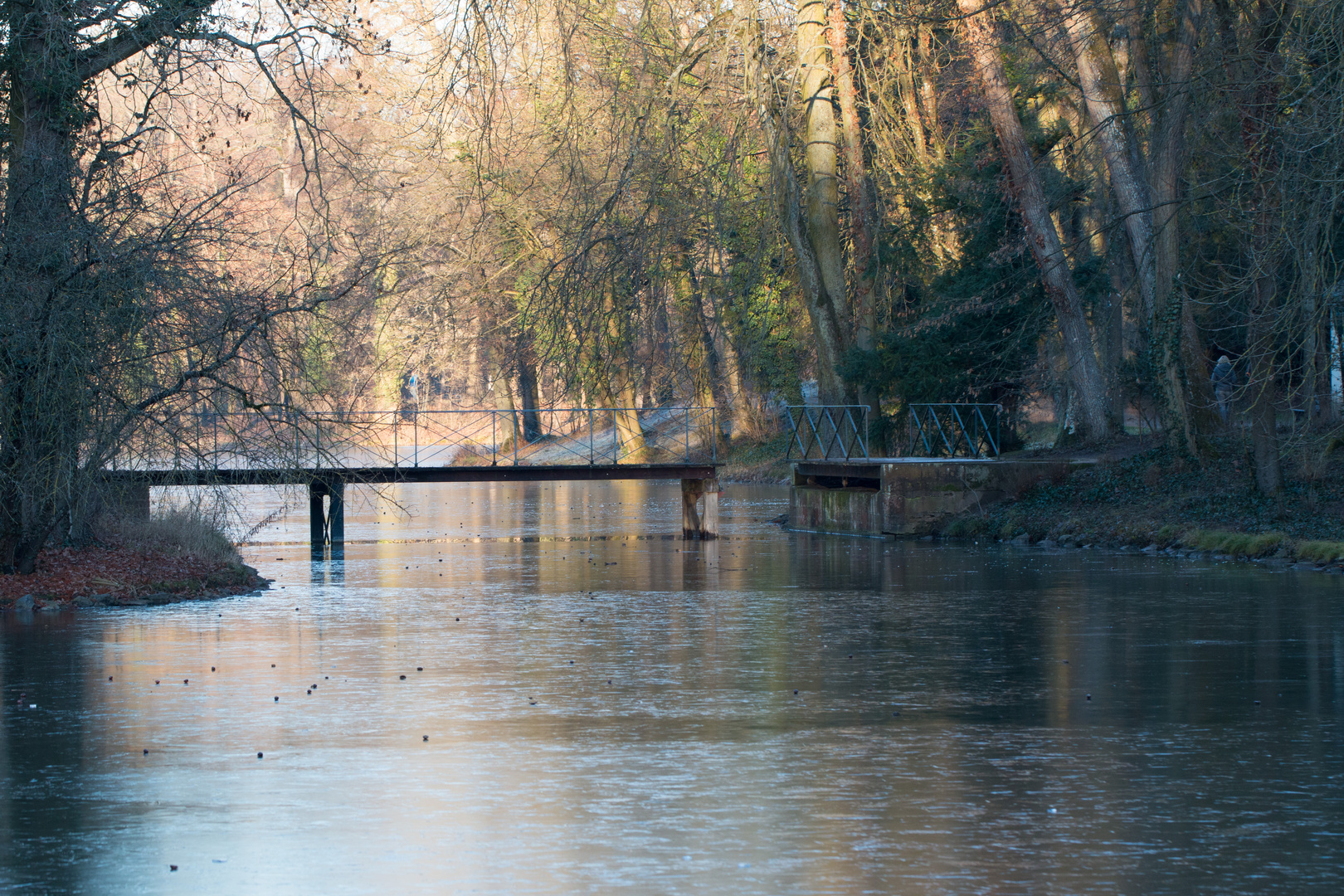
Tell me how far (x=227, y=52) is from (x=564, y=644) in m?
8.56

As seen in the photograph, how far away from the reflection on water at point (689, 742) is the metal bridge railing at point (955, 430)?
38.5ft

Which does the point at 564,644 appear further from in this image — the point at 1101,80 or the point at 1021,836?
the point at 1101,80

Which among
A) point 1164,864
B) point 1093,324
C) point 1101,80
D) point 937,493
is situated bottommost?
point 1164,864

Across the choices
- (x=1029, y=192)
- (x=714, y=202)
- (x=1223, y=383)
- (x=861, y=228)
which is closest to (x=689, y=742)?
(x=714, y=202)

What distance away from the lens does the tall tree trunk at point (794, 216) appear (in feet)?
62.2

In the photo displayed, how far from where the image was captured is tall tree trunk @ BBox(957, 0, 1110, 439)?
89.6 ft

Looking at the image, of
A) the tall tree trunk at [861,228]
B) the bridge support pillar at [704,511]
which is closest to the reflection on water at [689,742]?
the bridge support pillar at [704,511]

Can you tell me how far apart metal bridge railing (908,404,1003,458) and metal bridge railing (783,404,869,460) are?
1.12 m

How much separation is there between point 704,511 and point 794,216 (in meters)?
5.71

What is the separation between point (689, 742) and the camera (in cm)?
918

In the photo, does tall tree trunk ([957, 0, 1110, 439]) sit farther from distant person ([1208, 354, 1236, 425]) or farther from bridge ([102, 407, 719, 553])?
bridge ([102, 407, 719, 553])

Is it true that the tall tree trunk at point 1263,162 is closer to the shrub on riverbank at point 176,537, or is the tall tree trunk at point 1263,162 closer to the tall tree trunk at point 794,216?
the tall tree trunk at point 794,216

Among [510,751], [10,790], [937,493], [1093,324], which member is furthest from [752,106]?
[1093,324]

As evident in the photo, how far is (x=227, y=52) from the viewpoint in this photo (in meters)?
17.4
